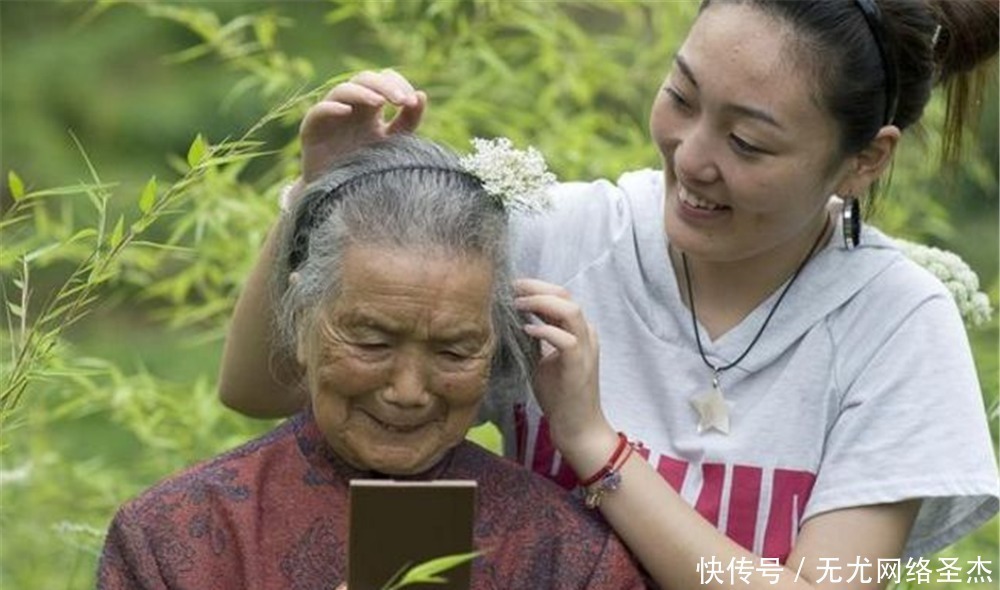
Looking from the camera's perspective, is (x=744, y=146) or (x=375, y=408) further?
(x=744, y=146)

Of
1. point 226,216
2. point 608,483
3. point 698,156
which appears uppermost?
point 698,156

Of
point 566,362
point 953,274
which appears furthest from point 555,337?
point 953,274

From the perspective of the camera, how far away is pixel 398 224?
2820 mm

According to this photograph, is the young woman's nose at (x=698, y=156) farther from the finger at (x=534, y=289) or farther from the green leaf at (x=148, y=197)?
the green leaf at (x=148, y=197)

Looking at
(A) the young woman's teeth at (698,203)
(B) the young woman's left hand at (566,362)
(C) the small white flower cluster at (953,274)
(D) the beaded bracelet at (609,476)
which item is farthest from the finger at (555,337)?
(C) the small white flower cluster at (953,274)

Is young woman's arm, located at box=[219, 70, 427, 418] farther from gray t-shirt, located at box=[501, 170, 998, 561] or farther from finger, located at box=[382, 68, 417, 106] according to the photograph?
gray t-shirt, located at box=[501, 170, 998, 561]

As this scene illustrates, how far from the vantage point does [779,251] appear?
3150 mm

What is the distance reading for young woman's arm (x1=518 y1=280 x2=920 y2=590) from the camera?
2.91 m

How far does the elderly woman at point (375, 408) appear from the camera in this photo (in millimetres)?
2793

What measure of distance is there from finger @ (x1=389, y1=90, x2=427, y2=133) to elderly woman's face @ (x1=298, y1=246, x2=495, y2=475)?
0.83ft

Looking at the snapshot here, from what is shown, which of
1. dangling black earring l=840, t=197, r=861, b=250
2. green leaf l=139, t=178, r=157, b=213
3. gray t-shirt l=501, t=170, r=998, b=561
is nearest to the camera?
green leaf l=139, t=178, r=157, b=213

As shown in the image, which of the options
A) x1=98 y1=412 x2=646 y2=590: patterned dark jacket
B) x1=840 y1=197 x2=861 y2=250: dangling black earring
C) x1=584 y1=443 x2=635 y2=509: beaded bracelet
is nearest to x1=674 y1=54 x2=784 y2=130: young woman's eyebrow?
x1=840 y1=197 x2=861 y2=250: dangling black earring

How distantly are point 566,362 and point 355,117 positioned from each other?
0.44 metres

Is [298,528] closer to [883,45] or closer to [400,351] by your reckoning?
[400,351]
